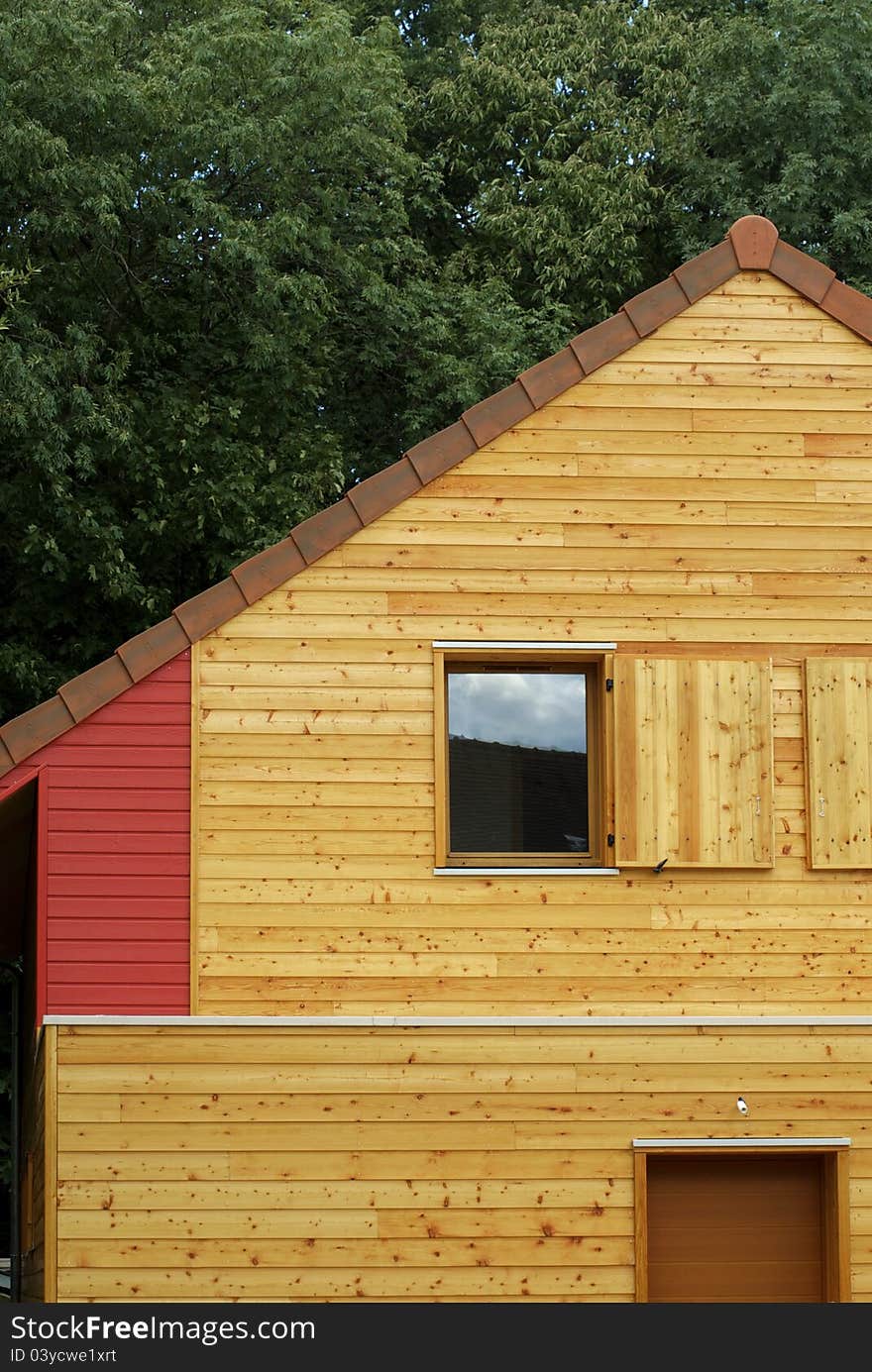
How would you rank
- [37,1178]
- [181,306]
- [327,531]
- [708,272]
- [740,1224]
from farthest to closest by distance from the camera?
[181,306], [37,1178], [708,272], [327,531], [740,1224]

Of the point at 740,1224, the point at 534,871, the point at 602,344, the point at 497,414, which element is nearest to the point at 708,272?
the point at 602,344

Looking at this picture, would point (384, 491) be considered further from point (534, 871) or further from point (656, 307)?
point (534, 871)

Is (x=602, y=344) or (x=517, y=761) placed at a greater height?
(x=602, y=344)

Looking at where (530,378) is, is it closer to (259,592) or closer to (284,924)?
(259,592)

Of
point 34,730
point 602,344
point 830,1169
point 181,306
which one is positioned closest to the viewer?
point 34,730

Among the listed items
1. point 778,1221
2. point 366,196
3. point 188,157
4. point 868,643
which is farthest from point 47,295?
point 778,1221

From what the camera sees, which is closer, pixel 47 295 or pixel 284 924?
pixel 284 924

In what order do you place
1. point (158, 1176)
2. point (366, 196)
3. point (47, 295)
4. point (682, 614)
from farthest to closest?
point (366, 196), point (47, 295), point (682, 614), point (158, 1176)

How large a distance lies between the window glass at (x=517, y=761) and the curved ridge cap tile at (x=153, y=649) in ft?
5.45

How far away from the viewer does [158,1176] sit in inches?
425

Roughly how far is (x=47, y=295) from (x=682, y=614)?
10.9 meters

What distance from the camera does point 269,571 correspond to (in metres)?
11.4

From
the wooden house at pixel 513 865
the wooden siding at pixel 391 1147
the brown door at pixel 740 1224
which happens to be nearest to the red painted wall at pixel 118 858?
the wooden house at pixel 513 865

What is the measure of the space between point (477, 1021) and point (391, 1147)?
0.87 meters
